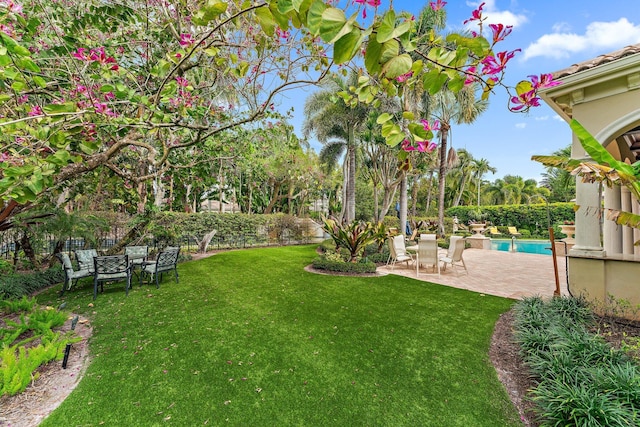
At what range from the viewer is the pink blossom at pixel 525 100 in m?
1.41

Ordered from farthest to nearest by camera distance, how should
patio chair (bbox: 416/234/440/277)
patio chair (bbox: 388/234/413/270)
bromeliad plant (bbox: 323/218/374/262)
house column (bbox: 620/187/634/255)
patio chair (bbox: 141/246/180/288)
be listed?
1. bromeliad plant (bbox: 323/218/374/262)
2. patio chair (bbox: 388/234/413/270)
3. patio chair (bbox: 416/234/440/277)
4. house column (bbox: 620/187/634/255)
5. patio chair (bbox: 141/246/180/288)

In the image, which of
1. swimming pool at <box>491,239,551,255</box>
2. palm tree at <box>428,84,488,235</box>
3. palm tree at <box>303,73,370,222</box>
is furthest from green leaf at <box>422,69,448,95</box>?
swimming pool at <box>491,239,551,255</box>

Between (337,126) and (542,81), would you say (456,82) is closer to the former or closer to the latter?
(542,81)

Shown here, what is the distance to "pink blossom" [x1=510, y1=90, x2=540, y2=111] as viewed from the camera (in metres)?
1.41

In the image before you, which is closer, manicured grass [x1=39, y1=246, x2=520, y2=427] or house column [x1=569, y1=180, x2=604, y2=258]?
manicured grass [x1=39, y1=246, x2=520, y2=427]

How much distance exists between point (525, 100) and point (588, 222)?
536cm

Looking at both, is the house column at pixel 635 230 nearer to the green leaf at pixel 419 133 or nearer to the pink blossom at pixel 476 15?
the pink blossom at pixel 476 15

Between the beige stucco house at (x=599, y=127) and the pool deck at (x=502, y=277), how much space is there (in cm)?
138

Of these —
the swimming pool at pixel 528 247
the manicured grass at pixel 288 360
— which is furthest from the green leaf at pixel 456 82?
the swimming pool at pixel 528 247

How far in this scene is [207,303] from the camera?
5852mm

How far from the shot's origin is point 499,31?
1.36 m

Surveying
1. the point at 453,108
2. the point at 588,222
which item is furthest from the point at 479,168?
the point at 588,222

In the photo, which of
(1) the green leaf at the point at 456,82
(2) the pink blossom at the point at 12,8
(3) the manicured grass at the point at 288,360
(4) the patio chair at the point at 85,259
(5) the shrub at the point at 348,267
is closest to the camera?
(1) the green leaf at the point at 456,82

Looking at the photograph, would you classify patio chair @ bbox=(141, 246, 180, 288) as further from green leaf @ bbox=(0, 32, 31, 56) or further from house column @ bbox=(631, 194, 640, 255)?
house column @ bbox=(631, 194, 640, 255)
